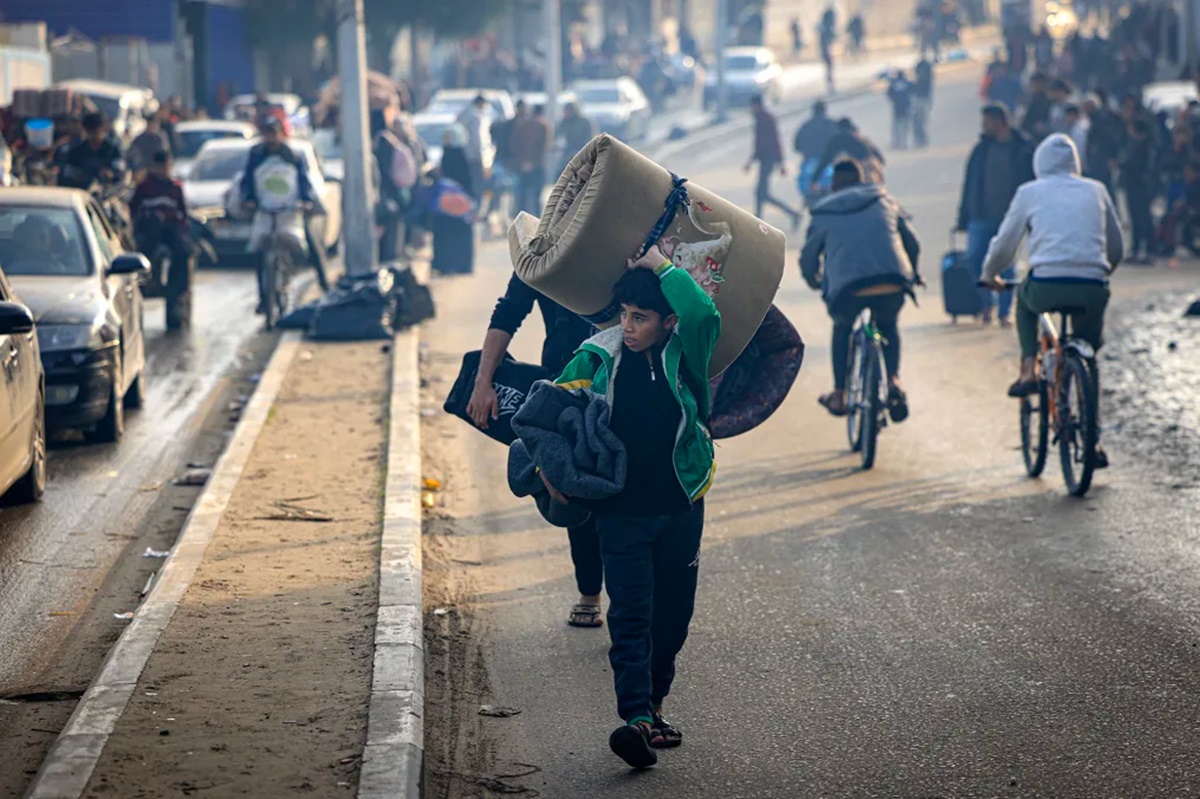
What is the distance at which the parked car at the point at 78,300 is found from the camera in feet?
36.4

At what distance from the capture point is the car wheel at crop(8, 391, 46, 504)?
384 inches

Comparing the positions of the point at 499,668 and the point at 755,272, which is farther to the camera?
the point at 499,668

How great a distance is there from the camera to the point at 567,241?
6.05 metres

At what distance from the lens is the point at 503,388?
6.58 meters

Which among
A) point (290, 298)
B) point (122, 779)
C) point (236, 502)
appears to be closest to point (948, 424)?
point (236, 502)

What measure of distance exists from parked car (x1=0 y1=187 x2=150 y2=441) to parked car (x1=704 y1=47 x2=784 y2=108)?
4148cm

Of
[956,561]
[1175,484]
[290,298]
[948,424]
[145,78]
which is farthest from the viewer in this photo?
[145,78]

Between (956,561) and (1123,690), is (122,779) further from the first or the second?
(956,561)

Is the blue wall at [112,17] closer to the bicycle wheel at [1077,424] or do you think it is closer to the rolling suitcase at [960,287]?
the rolling suitcase at [960,287]

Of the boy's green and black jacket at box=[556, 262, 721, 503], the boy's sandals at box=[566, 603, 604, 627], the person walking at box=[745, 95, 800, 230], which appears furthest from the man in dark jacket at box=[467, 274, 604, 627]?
the person walking at box=[745, 95, 800, 230]

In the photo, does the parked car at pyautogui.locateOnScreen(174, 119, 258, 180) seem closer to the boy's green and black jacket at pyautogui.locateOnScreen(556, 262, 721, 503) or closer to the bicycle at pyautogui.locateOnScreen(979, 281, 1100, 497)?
the bicycle at pyautogui.locateOnScreen(979, 281, 1100, 497)

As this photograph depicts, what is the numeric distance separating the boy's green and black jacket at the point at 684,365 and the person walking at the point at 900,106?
35.3 metres

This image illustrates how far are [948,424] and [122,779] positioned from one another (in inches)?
311

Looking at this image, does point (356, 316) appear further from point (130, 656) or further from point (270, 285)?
point (130, 656)
